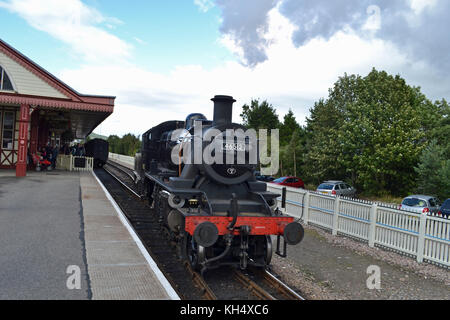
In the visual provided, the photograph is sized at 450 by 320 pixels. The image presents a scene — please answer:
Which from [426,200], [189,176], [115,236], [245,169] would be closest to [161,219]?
[115,236]

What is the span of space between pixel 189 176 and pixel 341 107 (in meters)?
29.1

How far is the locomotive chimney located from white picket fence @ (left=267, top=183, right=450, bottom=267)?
2.31m

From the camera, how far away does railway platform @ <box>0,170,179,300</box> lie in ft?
16.5

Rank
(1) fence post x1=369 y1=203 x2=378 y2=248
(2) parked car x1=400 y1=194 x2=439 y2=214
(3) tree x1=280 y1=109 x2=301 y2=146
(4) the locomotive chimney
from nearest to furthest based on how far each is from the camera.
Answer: (4) the locomotive chimney → (1) fence post x1=369 y1=203 x2=378 y2=248 → (2) parked car x1=400 y1=194 x2=439 y2=214 → (3) tree x1=280 y1=109 x2=301 y2=146

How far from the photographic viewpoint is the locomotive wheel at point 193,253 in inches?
248

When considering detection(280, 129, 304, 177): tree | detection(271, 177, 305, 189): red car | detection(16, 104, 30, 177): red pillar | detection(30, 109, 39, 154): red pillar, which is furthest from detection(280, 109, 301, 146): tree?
detection(16, 104, 30, 177): red pillar

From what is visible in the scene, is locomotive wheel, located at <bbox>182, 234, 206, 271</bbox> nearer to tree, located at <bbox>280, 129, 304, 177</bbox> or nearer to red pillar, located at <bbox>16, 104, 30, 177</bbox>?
red pillar, located at <bbox>16, 104, 30, 177</bbox>

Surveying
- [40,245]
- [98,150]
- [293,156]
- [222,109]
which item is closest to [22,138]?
[40,245]

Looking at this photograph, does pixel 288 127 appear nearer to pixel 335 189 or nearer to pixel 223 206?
pixel 335 189

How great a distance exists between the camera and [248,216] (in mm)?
6477

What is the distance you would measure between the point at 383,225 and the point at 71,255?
7574 mm

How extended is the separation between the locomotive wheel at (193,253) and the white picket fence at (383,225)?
2.27 metres

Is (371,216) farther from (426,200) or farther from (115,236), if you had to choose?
(426,200)

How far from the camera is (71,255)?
258 inches
